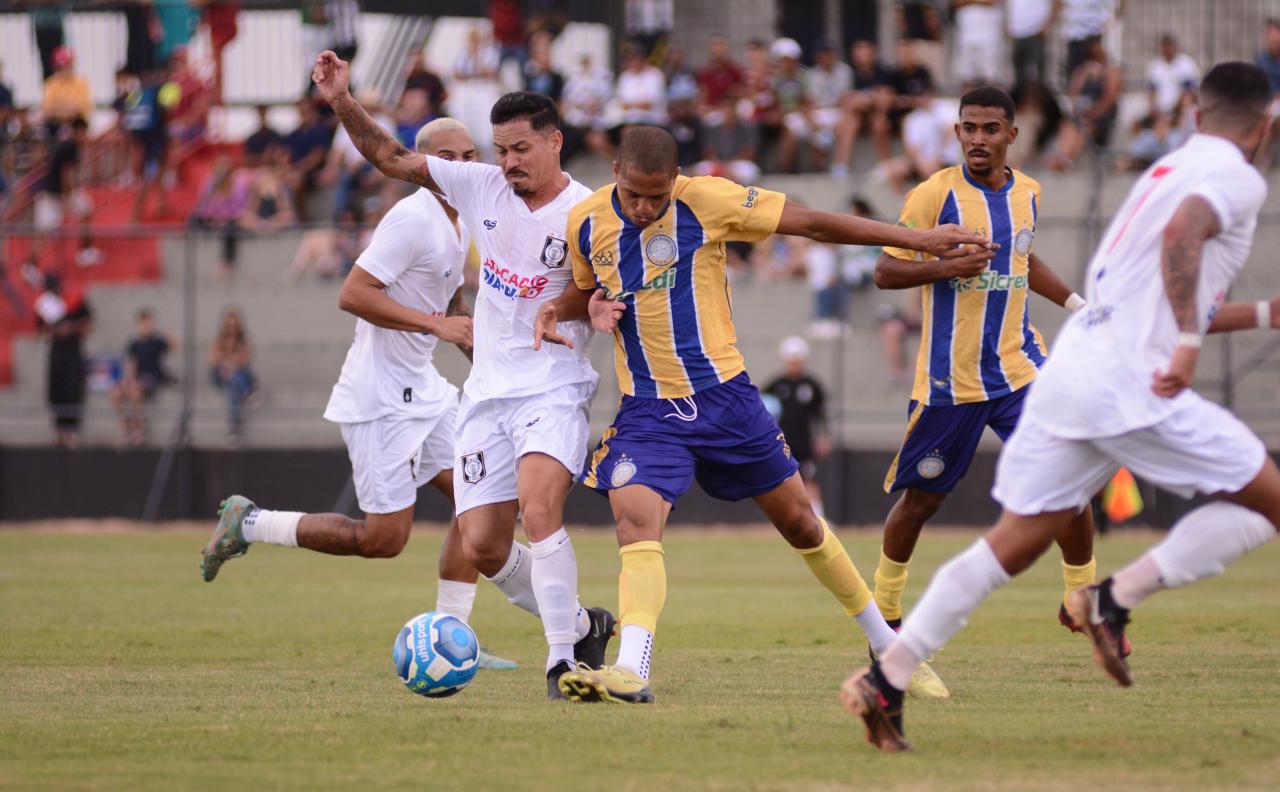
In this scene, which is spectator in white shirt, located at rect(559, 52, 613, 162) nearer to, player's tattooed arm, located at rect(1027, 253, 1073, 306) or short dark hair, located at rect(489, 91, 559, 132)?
player's tattooed arm, located at rect(1027, 253, 1073, 306)

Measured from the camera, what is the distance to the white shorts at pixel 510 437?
8359 millimetres

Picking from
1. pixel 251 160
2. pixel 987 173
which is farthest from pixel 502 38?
pixel 987 173

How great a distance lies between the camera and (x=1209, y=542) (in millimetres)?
6668

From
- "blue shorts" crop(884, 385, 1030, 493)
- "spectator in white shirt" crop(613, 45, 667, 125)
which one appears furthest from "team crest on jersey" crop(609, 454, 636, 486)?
"spectator in white shirt" crop(613, 45, 667, 125)

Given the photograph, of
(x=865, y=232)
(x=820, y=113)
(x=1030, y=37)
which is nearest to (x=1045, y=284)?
(x=865, y=232)

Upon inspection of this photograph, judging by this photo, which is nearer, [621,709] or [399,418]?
[621,709]

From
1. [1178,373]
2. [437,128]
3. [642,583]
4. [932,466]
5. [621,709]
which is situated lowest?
[621,709]

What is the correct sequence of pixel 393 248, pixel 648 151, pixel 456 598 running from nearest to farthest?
pixel 648 151 < pixel 393 248 < pixel 456 598

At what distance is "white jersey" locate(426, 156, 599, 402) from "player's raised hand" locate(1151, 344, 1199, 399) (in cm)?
314

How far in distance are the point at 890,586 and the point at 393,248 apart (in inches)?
130

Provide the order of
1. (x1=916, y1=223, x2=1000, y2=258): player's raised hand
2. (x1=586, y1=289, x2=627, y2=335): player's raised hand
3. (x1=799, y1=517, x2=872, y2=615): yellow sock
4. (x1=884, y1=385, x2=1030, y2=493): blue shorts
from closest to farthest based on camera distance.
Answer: (x1=916, y1=223, x2=1000, y2=258): player's raised hand, (x1=586, y1=289, x2=627, y2=335): player's raised hand, (x1=799, y1=517, x2=872, y2=615): yellow sock, (x1=884, y1=385, x2=1030, y2=493): blue shorts

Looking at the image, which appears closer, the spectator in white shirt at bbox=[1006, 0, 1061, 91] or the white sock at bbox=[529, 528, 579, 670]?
the white sock at bbox=[529, 528, 579, 670]

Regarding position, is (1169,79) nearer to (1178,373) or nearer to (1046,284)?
(1046,284)

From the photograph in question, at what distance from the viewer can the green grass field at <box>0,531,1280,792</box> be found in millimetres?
6176
